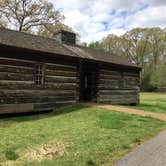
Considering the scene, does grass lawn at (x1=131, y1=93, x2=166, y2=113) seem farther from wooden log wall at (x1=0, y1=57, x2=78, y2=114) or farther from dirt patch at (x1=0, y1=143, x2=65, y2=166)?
dirt patch at (x1=0, y1=143, x2=65, y2=166)

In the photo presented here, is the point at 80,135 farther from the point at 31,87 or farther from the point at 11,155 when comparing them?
the point at 31,87

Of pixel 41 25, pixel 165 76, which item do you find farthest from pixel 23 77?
pixel 165 76

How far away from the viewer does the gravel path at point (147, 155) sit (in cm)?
743

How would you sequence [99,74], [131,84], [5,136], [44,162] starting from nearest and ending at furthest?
[44,162] < [5,136] < [99,74] < [131,84]

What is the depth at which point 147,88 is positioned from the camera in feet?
211

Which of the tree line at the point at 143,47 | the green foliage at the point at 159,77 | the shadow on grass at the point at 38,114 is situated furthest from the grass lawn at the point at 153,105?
the tree line at the point at 143,47

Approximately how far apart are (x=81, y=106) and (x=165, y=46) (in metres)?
54.0

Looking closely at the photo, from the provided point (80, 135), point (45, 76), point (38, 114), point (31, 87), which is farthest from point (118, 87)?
point (80, 135)

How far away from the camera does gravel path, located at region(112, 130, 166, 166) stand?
7428mm

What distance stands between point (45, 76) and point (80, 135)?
23.6 ft

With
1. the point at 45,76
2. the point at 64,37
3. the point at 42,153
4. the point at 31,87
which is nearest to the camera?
the point at 42,153

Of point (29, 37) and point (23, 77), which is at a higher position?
point (29, 37)

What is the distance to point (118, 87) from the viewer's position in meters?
23.4

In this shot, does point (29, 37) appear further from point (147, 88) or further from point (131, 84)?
point (147, 88)
